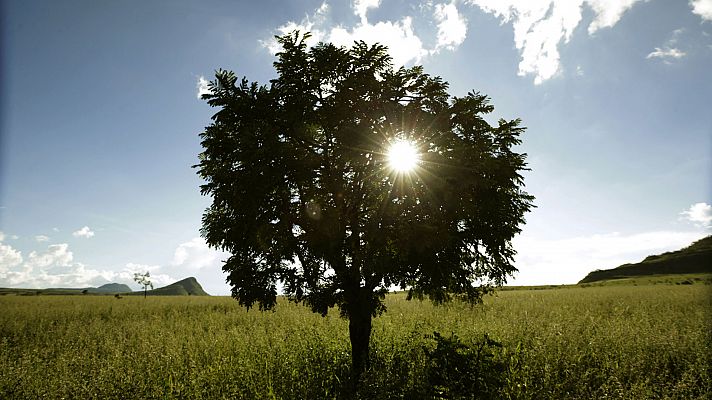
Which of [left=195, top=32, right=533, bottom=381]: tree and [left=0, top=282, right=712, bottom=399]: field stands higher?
[left=195, top=32, right=533, bottom=381]: tree

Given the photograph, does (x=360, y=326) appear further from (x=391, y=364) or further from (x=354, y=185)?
(x=354, y=185)

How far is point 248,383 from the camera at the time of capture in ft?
22.3

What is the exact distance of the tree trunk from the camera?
7.36 meters

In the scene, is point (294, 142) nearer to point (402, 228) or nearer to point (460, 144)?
point (402, 228)

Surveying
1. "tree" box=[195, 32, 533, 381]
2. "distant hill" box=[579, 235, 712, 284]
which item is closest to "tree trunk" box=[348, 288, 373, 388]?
"tree" box=[195, 32, 533, 381]

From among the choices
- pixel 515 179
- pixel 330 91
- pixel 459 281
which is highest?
pixel 330 91

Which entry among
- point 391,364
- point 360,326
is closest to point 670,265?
point 391,364

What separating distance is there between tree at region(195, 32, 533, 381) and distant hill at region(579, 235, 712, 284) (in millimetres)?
127548

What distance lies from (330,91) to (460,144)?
9.90ft

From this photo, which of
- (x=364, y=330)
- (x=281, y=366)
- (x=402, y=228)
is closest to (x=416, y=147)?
(x=402, y=228)

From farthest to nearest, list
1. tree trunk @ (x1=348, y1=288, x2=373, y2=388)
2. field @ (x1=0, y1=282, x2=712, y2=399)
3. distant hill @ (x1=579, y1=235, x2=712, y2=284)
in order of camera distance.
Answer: distant hill @ (x1=579, y1=235, x2=712, y2=284), tree trunk @ (x1=348, y1=288, x2=373, y2=388), field @ (x1=0, y1=282, x2=712, y2=399)

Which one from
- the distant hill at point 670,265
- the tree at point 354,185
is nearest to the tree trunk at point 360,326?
the tree at point 354,185

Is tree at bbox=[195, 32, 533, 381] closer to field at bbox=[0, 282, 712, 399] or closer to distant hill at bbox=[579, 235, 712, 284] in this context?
field at bbox=[0, 282, 712, 399]

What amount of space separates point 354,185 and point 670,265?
485 ft
